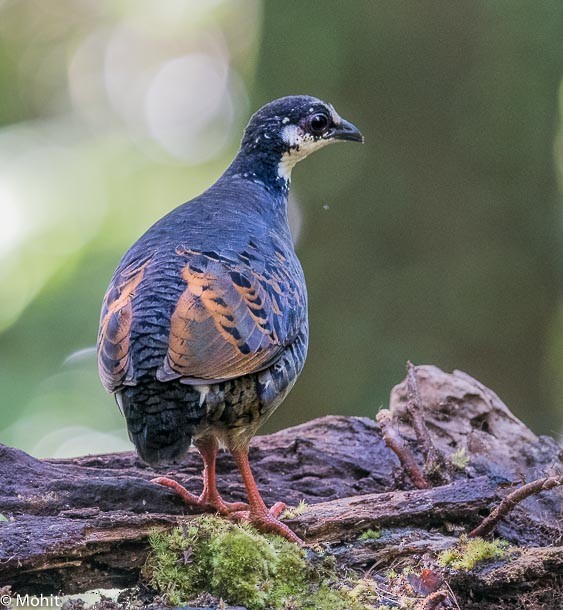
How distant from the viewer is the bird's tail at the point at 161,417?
409cm

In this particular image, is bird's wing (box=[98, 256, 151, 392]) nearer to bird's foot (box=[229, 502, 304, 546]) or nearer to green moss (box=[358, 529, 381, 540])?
bird's foot (box=[229, 502, 304, 546])

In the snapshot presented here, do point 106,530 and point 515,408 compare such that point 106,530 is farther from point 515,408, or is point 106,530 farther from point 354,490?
point 515,408

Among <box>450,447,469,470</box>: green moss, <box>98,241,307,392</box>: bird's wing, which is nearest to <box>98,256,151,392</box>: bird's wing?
<box>98,241,307,392</box>: bird's wing

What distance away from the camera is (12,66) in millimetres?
11141

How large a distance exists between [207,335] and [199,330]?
48 mm

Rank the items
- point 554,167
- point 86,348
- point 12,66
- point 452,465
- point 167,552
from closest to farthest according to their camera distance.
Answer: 1. point 167,552
2. point 452,465
3. point 554,167
4. point 86,348
5. point 12,66

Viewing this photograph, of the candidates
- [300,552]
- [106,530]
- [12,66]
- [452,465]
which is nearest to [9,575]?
[106,530]

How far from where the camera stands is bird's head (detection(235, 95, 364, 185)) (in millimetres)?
6148

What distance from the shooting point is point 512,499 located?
4078 mm

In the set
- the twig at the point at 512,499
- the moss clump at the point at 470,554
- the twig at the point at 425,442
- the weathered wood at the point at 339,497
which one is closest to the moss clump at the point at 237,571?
the weathered wood at the point at 339,497

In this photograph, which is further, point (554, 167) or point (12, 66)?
point (12, 66)

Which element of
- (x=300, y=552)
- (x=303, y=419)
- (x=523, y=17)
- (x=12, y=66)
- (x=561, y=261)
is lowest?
(x=300, y=552)

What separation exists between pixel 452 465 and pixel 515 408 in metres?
2.85

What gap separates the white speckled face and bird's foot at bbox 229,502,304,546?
257cm
